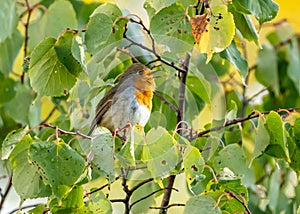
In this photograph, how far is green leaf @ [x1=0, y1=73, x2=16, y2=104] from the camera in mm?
2316

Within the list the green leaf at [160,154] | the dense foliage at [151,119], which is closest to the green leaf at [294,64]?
the dense foliage at [151,119]

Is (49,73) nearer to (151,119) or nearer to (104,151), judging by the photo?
(104,151)

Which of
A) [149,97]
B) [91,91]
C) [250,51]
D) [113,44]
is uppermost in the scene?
[113,44]

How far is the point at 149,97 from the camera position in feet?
6.88

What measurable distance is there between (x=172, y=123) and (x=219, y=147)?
0.21m

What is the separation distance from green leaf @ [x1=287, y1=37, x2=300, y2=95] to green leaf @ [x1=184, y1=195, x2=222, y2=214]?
42.6 inches

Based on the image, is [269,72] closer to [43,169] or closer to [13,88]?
[13,88]

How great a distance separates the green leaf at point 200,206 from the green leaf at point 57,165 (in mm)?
209

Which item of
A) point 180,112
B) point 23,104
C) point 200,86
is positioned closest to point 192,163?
point 180,112

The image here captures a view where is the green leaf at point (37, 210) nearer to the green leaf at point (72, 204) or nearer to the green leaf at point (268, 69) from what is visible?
the green leaf at point (72, 204)

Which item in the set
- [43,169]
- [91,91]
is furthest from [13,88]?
[43,169]

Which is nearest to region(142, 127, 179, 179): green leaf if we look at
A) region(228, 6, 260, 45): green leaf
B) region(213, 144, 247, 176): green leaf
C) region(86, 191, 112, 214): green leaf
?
region(86, 191, 112, 214): green leaf

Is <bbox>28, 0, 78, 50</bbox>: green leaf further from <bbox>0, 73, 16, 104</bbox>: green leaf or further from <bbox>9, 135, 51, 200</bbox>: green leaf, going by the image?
<bbox>9, 135, 51, 200</bbox>: green leaf

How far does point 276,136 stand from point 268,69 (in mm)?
924
